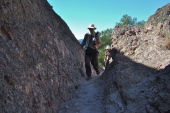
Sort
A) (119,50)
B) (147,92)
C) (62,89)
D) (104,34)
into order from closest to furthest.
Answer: (147,92) < (62,89) < (119,50) < (104,34)

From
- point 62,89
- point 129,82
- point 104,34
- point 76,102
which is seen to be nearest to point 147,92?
point 129,82

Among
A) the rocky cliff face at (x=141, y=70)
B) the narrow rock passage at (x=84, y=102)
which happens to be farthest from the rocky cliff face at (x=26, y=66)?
the rocky cliff face at (x=141, y=70)

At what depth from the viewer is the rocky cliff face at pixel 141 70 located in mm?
3260

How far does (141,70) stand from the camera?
4.74 metres

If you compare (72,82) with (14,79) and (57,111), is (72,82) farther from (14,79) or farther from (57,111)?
(14,79)

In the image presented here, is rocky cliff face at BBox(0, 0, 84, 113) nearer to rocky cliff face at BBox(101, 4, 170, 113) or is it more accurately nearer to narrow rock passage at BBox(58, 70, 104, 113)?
narrow rock passage at BBox(58, 70, 104, 113)

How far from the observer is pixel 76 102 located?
4465 mm

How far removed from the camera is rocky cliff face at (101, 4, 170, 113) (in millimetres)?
3260

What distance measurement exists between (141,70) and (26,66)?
2817mm

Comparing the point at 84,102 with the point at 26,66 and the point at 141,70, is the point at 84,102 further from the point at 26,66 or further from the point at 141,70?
the point at 26,66

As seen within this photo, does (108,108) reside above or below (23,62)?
below

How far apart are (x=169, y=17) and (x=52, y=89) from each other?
4.02m

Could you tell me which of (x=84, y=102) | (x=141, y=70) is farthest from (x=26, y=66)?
(x=141, y=70)

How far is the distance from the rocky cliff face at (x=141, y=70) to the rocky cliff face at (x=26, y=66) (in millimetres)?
1274
